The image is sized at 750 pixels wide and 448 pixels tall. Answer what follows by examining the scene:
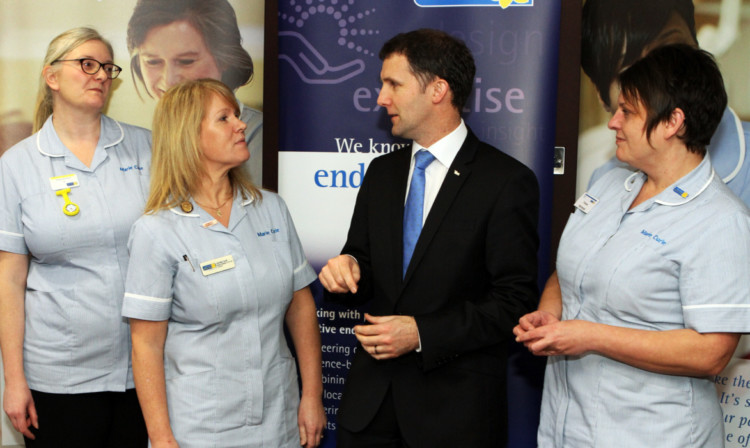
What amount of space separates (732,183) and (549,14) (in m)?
1.04

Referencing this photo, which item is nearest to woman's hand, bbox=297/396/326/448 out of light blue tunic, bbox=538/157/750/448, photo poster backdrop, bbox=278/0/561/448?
photo poster backdrop, bbox=278/0/561/448

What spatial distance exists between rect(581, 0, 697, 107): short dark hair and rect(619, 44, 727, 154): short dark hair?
39.6 inches

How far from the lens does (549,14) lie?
9.32ft

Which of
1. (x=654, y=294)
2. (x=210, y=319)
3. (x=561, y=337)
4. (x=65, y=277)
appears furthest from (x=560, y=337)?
(x=65, y=277)

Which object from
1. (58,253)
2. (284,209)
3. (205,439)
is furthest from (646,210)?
(58,253)

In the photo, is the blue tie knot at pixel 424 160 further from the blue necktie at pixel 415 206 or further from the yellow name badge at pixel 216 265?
the yellow name badge at pixel 216 265

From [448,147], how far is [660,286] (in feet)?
2.74

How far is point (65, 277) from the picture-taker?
2402mm

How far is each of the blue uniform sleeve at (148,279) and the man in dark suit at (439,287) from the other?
506 millimetres

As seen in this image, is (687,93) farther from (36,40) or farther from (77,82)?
(36,40)

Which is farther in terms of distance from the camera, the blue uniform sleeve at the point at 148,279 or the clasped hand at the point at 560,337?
the blue uniform sleeve at the point at 148,279

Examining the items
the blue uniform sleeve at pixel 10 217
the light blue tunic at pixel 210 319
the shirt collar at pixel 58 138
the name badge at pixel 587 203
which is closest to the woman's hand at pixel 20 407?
the blue uniform sleeve at pixel 10 217

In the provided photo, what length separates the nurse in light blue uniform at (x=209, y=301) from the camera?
6.95 feet

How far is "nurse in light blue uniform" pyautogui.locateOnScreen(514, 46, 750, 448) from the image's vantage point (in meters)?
1.75
